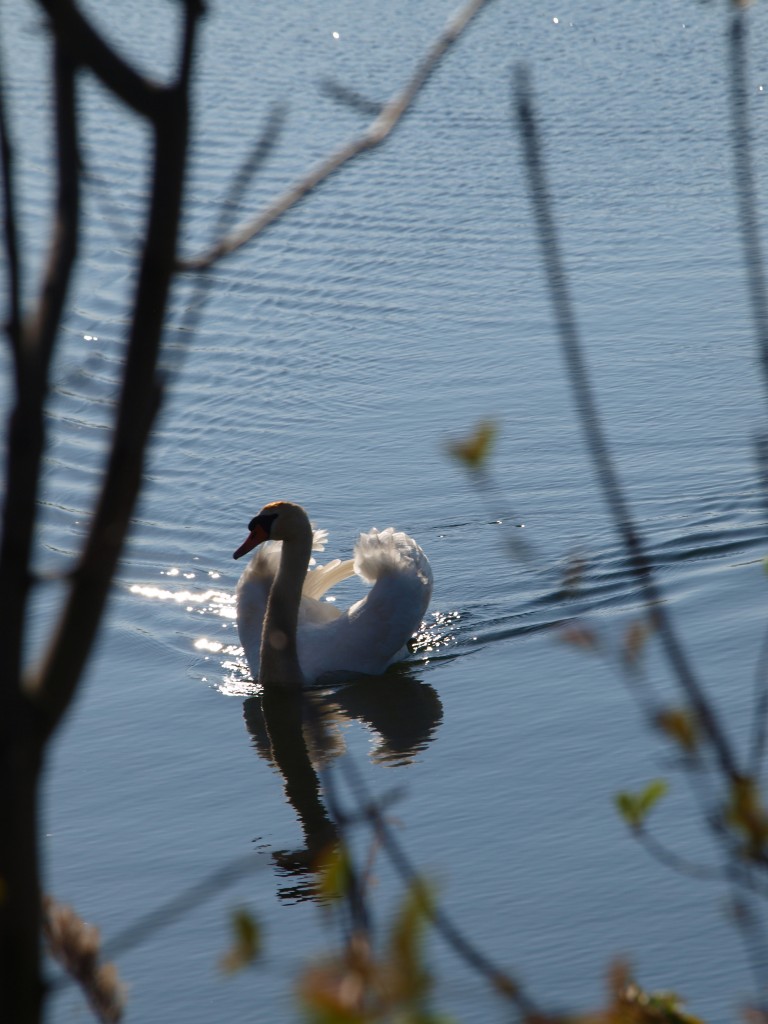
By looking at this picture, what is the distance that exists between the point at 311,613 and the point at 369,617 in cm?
65

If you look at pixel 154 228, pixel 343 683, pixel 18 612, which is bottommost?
pixel 343 683

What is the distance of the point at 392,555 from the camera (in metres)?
7.81

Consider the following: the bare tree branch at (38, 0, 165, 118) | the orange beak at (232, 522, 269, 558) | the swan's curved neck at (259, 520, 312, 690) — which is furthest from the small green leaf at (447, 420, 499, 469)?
the orange beak at (232, 522, 269, 558)

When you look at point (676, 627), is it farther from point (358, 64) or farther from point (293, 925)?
point (358, 64)

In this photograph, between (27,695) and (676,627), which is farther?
(676,627)

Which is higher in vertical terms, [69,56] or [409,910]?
[69,56]

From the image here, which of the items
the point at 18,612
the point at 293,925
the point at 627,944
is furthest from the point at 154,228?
the point at 293,925

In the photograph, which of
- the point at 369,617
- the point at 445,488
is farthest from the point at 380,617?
the point at 445,488

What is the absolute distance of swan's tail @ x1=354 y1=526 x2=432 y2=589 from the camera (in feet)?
25.6

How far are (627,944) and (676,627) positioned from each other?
8.97 ft

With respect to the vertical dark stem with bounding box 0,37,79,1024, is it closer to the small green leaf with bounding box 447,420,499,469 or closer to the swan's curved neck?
the small green leaf with bounding box 447,420,499,469

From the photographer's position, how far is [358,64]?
1808 centimetres

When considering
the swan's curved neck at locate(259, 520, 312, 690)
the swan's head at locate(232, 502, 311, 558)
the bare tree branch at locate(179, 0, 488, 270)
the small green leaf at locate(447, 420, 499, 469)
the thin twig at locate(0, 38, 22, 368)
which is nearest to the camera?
the thin twig at locate(0, 38, 22, 368)

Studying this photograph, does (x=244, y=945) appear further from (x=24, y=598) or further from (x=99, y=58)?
(x=99, y=58)
